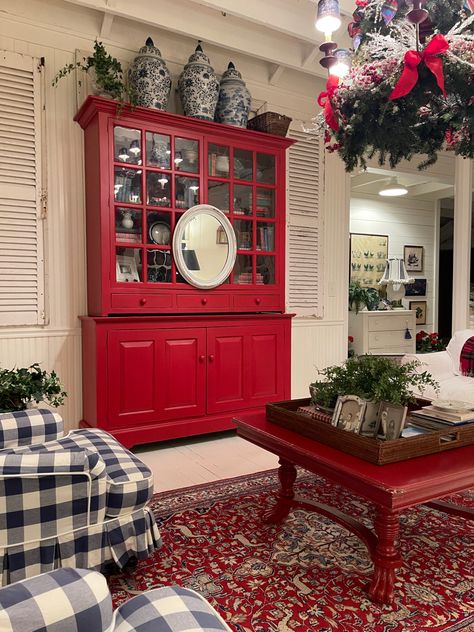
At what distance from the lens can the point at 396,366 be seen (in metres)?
1.93

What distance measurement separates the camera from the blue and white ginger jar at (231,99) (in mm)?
3621

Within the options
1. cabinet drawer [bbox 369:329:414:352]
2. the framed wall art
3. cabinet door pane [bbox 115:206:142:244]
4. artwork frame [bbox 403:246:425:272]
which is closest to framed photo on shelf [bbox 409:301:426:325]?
the framed wall art

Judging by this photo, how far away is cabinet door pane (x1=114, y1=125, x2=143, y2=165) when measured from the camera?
3.20 meters

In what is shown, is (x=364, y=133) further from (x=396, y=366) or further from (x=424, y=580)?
(x=424, y=580)

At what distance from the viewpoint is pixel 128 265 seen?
129 inches

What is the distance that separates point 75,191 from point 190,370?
149 cm

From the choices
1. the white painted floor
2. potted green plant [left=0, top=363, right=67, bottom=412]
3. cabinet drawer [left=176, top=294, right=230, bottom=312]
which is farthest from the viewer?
cabinet drawer [left=176, top=294, right=230, bottom=312]

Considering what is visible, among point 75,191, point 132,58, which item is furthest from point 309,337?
point 132,58

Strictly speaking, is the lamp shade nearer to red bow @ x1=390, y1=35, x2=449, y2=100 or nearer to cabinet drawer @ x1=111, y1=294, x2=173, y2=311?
red bow @ x1=390, y1=35, x2=449, y2=100

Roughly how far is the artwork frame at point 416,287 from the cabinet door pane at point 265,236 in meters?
4.50

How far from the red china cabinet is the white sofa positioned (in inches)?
41.6

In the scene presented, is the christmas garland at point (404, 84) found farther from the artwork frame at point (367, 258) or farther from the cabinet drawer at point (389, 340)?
the artwork frame at point (367, 258)

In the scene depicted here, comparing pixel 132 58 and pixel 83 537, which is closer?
pixel 83 537

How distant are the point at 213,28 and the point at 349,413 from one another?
10.2 feet
